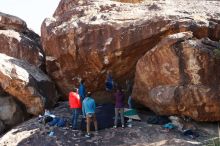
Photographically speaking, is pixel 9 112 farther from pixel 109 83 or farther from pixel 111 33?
pixel 111 33

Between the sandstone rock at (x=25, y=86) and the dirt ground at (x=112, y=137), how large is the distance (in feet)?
6.86

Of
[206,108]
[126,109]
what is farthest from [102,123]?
[206,108]

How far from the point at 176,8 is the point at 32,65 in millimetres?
8082

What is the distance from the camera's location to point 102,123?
1597 centimetres

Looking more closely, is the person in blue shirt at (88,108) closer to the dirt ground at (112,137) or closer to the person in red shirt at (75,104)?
the dirt ground at (112,137)

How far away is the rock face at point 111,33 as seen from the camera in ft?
57.0

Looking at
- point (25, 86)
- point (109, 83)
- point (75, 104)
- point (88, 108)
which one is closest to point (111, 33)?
point (109, 83)

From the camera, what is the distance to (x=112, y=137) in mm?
14648

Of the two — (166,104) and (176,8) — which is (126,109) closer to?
(166,104)

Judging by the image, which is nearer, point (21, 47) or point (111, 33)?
point (111, 33)

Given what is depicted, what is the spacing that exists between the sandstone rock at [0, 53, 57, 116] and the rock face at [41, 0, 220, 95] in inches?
61.4

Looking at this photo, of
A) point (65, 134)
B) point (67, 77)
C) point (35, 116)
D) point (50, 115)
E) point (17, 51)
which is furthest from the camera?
point (17, 51)

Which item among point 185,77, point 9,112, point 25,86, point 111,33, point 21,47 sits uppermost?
point 111,33

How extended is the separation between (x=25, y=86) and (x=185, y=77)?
7.25m
